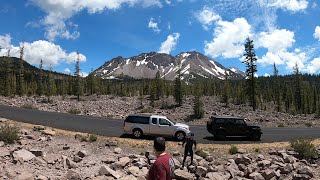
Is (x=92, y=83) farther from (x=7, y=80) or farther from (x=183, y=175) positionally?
(x=183, y=175)

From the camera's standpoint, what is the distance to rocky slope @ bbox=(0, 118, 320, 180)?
1645 cm

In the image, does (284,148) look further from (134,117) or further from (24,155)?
(24,155)

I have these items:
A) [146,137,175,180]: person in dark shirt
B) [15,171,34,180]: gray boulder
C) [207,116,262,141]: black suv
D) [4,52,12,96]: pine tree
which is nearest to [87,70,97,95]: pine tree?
[4,52,12,96]: pine tree

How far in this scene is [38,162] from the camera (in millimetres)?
17000

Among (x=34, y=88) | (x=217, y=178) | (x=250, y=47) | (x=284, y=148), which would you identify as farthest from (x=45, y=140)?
(x=34, y=88)

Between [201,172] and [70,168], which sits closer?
[70,168]

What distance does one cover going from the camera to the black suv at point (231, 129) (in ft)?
94.2

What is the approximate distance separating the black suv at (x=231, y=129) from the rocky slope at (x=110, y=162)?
4625 millimetres

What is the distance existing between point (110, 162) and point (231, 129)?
13.2 metres

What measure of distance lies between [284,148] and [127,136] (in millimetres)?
11819

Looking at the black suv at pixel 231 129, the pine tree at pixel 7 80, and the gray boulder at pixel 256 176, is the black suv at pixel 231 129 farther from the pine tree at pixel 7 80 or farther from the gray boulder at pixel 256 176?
the pine tree at pixel 7 80

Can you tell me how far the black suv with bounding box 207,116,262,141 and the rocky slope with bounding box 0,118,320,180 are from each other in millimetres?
4625

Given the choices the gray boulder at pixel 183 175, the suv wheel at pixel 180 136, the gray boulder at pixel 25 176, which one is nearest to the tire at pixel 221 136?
the suv wheel at pixel 180 136

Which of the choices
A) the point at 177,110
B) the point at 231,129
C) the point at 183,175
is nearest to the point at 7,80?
the point at 177,110
